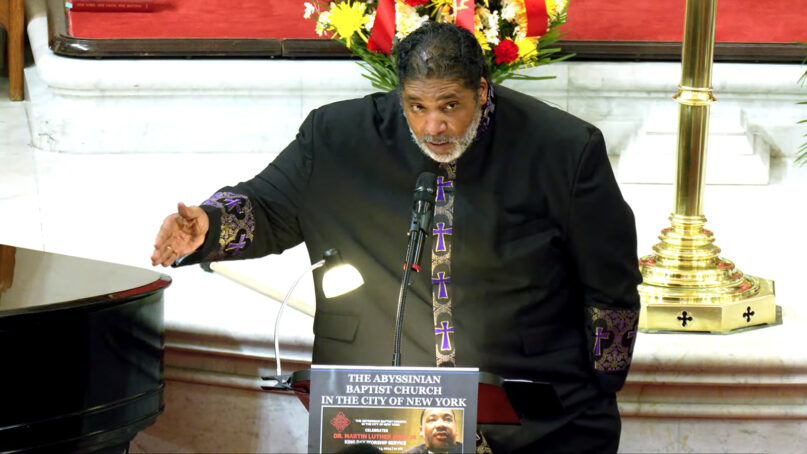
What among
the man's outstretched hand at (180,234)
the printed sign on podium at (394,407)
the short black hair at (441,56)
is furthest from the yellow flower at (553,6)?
the printed sign on podium at (394,407)

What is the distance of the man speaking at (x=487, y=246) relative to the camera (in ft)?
8.96

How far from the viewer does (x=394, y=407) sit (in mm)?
1959

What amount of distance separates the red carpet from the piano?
357 cm

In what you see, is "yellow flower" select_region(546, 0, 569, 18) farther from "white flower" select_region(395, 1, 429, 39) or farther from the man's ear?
the man's ear

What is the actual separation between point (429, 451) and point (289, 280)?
102 inches

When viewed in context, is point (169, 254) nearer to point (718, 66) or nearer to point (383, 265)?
point (383, 265)

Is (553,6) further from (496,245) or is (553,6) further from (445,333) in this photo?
(445,333)

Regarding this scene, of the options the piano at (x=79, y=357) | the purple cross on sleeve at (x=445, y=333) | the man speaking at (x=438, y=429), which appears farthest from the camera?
the piano at (x=79, y=357)

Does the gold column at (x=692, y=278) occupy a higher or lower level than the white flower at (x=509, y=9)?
lower

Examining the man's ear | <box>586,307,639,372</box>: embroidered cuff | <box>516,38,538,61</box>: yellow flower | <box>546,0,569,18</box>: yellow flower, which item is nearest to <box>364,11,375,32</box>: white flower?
<box>516,38,538,61</box>: yellow flower

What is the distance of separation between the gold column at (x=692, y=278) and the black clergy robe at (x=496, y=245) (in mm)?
1092

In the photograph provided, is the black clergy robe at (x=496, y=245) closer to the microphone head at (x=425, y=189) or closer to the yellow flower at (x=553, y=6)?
the microphone head at (x=425, y=189)

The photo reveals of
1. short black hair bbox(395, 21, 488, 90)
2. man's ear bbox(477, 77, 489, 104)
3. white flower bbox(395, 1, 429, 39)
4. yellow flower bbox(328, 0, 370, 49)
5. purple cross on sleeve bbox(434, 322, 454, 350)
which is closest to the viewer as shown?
short black hair bbox(395, 21, 488, 90)

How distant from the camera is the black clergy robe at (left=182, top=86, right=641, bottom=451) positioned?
2.73 metres
